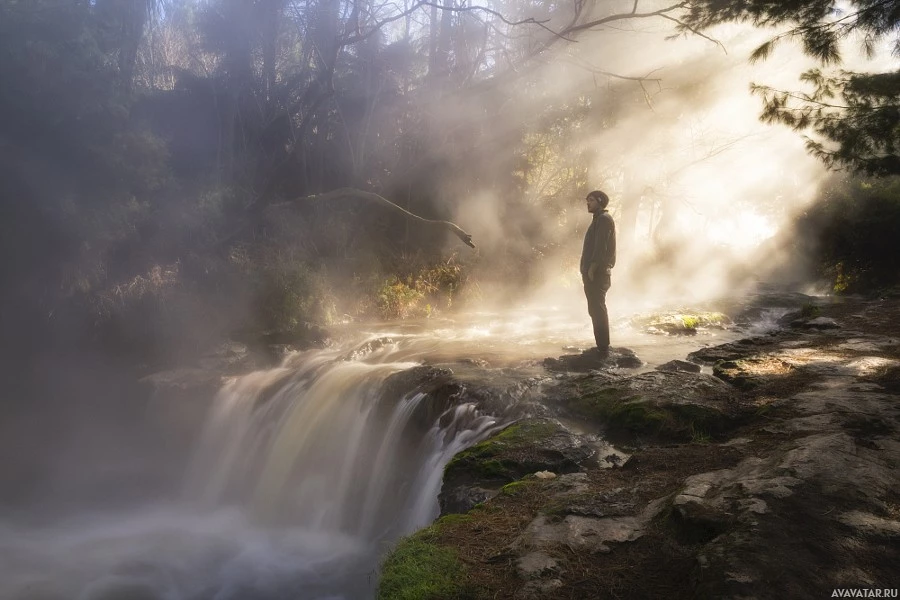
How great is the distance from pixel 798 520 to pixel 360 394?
586 centimetres

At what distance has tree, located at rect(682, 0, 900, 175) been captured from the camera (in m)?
6.00

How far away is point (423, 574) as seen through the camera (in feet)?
10.1

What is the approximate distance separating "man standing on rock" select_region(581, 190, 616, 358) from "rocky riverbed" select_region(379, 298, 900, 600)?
97.9 inches

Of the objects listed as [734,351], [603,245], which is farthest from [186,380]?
[734,351]

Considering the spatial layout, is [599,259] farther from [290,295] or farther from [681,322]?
[290,295]

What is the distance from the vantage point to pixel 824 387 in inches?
229

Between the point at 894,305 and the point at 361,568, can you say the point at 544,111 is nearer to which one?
the point at 894,305

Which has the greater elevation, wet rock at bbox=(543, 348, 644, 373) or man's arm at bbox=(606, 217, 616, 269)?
man's arm at bbox=(606, 217, 616, 269)

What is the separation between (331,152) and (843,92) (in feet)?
39.6

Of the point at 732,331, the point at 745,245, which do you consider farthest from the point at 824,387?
the point at 745,245

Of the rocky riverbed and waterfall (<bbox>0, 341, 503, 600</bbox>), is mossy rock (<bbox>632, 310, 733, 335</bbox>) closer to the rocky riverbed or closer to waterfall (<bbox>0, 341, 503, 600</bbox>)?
the rocky riverbed

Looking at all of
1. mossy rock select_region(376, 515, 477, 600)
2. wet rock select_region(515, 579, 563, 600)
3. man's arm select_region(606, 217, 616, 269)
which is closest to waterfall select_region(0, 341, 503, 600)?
mossy rock select_region(376, 515, 477, 600)

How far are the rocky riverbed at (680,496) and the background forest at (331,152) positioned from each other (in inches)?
127

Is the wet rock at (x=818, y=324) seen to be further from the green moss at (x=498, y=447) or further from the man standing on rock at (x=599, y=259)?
the green moss at (x=498, y=447)
